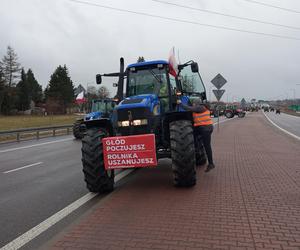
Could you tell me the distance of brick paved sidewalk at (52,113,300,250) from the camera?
4.69m

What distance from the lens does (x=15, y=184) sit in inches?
340

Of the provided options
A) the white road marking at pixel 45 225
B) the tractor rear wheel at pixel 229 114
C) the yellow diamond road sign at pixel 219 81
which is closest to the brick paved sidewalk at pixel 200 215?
the white road marking at pixel 45 225

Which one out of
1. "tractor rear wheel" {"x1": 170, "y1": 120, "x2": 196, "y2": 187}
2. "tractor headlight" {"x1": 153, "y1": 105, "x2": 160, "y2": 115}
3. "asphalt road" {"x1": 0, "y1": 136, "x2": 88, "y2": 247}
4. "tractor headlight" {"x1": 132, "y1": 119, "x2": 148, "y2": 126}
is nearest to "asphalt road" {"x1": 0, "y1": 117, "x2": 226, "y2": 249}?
"asphalt road" {"x1": 0, "y1": 136, "x2": 88, "y2": 247}

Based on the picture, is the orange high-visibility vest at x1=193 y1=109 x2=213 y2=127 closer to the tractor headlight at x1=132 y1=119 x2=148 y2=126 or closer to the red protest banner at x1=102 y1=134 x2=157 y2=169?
the tractor headlight at x1=132 y1=119 x2=148 y2=126

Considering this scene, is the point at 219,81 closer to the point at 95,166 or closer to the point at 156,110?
the point at 156,110

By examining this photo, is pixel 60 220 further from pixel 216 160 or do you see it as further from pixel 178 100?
pixel 216 160

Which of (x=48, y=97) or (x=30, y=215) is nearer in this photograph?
(x=30, y=215)

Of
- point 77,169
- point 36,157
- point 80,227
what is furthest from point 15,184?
point 36,157

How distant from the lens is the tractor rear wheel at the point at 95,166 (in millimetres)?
7223

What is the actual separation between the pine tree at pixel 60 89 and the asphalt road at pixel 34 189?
93.6 metres

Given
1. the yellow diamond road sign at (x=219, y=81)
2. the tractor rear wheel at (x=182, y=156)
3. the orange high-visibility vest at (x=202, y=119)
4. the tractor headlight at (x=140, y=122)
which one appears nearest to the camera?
the tractor rear wheel at (x=182, y=156)

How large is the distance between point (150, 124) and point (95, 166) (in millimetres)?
1420

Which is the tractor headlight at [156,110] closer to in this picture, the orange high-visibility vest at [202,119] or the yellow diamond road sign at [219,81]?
the orange high-visibility vest at [202,119]

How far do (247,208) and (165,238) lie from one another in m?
1.88
